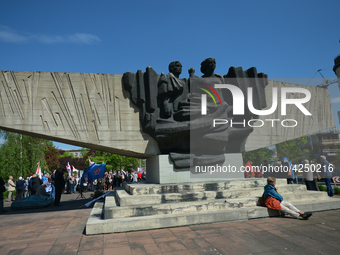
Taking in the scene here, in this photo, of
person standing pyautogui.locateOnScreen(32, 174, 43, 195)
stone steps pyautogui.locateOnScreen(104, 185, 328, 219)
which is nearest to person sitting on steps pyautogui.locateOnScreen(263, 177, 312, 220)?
stone steps pyautogui.locateOnScreen(104, 185, 328, 219)

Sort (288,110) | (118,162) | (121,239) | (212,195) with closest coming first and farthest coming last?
(121,239)
(212,195)
(288,110)
(118,162)

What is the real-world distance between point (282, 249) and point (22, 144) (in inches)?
1216

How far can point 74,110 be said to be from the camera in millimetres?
7684

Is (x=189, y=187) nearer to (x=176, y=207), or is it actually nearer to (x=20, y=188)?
(x=176, y=207)

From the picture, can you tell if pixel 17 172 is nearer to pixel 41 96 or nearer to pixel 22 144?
pixel 22 144

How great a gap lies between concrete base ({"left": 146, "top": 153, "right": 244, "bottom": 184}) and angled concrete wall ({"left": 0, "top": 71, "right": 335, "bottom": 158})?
71cm

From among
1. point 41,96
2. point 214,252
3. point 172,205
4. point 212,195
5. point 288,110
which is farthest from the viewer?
point 288,110

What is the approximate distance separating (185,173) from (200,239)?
3337mm

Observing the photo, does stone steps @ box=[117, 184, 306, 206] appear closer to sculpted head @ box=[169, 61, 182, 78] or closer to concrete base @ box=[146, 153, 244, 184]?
concrete base @ box=[146, 153, 244, 184]

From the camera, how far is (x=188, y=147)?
25.2 feet

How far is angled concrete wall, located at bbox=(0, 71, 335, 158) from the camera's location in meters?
7.40

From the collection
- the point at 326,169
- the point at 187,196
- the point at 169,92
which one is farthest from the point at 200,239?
the point at 326,169

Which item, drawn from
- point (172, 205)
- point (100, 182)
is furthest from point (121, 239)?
point (100, 182)

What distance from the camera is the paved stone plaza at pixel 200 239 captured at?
12.3 ft
